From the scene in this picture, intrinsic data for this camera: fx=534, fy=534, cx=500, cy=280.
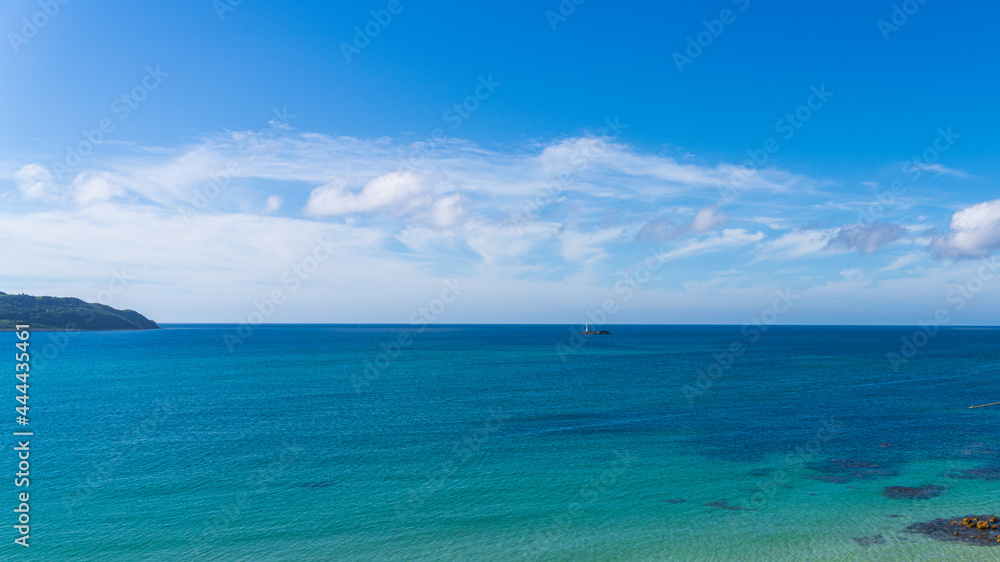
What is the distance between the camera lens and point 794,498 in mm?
34000

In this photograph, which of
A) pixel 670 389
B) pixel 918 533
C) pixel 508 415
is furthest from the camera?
pixel 670 389

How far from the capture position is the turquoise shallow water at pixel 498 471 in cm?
2784

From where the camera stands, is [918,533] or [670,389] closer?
[918,533]

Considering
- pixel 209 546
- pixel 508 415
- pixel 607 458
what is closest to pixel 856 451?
pixel 607 458

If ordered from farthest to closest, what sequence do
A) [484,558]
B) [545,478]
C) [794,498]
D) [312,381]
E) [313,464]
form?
[312,381], [313,464], [545,478], [794,498], [484,558]

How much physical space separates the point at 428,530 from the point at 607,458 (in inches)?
714

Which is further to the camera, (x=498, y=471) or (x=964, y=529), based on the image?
(x=498, y=471)

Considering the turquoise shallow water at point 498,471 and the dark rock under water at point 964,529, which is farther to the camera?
the turquoise shallow water at point 498,471

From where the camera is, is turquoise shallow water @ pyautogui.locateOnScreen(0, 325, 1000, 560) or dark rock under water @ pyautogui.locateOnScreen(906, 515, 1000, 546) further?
turquoise shallow water @ pyautogui.locateOnScreen(0, 325, 1000, 560)

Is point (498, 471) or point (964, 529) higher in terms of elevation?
point (964, 529)

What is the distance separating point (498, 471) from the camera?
128ft

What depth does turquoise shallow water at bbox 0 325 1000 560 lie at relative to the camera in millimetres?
27844

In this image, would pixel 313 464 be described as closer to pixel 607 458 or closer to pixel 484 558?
pixel 484 558

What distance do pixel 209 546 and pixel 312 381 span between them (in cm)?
6152
